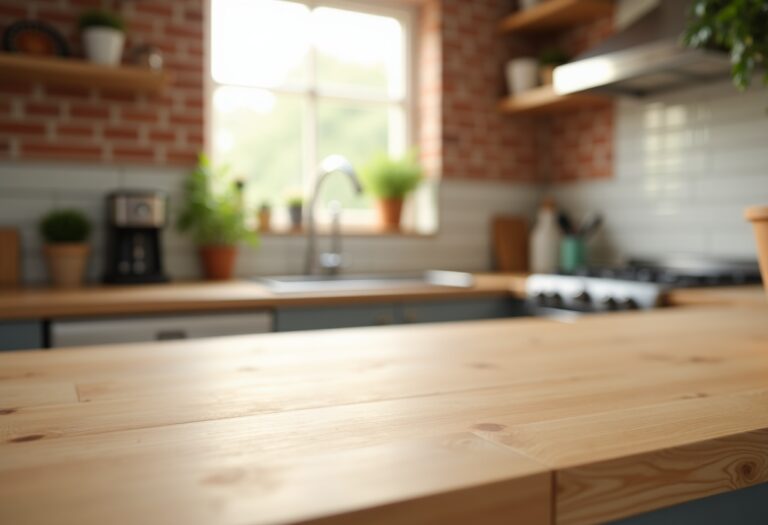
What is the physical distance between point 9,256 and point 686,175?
2814 millimetres

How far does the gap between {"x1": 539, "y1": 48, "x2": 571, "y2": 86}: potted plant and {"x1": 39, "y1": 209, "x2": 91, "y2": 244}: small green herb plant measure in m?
2.23

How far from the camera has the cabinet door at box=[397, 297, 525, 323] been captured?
8.30 feet

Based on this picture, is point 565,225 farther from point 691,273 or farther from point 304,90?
point 304,90

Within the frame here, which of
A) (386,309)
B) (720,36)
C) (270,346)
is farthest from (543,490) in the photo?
(386,309)

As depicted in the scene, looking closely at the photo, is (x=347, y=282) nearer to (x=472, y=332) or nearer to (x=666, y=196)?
(x=666, y=196)

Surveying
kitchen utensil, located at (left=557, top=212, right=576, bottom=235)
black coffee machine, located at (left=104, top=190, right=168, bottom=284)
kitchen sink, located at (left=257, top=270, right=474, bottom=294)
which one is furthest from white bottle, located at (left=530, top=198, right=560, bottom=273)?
black coffee machine, located at (left=104, top=190, right=168, bottom=284)

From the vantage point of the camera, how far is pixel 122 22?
8.70 feet

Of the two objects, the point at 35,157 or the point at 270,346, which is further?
the point at 35,157

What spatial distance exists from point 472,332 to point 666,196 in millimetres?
2190

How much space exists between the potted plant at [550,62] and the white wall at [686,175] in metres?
0.36

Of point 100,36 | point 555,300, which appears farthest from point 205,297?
point 555,300

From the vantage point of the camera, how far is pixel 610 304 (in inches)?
91.4

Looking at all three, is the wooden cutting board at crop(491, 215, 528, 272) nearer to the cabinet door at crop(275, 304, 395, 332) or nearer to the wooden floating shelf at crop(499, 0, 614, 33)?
the wooden floating shelf at crop(499, 0, 614, 33)

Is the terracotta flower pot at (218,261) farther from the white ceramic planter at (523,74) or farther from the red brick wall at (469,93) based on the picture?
the white ceramic planter at (523,74)
